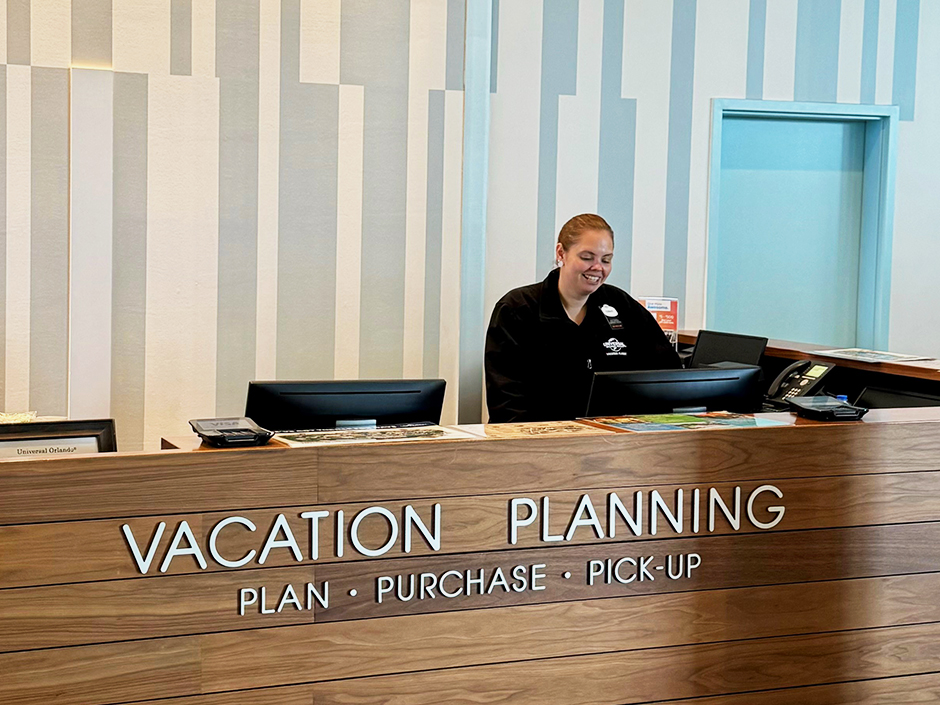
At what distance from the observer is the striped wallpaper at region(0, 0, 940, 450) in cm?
431

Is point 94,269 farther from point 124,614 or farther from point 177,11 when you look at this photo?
point 124,614

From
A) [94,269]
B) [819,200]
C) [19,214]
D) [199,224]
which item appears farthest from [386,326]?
[819,200]

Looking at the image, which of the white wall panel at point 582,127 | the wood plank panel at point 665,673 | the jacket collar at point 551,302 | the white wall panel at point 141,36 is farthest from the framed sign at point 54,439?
the white wall panel at point 582,127

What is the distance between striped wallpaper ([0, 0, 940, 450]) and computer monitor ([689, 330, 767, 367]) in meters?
0.79

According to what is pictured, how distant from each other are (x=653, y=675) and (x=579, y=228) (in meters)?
1.72

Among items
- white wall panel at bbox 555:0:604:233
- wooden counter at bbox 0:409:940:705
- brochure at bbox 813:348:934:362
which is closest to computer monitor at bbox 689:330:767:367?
brochure at bbox 813:348:934:362

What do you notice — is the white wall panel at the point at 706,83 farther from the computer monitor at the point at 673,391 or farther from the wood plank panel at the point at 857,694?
the wood plank panel at the point at 857,694

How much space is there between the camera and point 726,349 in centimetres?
441

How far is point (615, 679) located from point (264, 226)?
275cm

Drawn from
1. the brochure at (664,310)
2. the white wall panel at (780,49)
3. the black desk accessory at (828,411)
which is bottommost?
the black desk accessory at (828,411)

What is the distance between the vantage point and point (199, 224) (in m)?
4.48

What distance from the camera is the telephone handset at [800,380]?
3852mm

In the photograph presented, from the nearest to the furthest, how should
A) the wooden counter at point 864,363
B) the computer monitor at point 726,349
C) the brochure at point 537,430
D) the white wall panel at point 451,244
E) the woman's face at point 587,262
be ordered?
the brochure at point 537,430 → the wooden counter at point 864,363 → the woman's face at point 587,262 → the computer monitor at point 726,349 → the white wall panel at point 451,244

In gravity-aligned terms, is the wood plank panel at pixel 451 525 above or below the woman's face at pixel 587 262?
below
